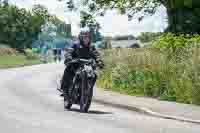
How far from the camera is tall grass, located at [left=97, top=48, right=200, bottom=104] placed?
18859 millimetres

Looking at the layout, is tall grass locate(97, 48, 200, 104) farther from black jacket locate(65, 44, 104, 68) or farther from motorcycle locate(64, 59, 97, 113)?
motorcycle locate(64, 59, 97, 113)

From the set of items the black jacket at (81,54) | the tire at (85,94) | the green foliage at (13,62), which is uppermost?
the black jacket at (81,54)

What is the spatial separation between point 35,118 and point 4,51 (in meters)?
92.2

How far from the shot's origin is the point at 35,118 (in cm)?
1466

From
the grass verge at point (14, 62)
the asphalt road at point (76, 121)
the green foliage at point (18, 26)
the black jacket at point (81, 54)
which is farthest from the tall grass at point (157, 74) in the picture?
the green foliage at point (18, 26)

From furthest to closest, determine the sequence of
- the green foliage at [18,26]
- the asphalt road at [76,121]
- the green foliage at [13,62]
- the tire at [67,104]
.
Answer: the green foliage at [18,26], the green foliage at [13,62], the tire at [67,104], the asphalt road at [76,121]

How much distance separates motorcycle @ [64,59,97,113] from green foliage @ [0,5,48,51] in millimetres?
100314

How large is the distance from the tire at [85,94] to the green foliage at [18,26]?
330 ft

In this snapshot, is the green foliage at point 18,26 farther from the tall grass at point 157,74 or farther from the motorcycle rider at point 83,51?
the motorcycle rider at point 83,51

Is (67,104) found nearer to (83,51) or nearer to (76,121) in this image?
(83,51)

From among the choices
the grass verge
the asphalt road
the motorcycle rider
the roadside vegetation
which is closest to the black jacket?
the motorcycle rider

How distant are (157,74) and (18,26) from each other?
99.3m

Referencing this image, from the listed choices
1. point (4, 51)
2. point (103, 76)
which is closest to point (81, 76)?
point (103, 76)

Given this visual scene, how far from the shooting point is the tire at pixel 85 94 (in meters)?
16.2
